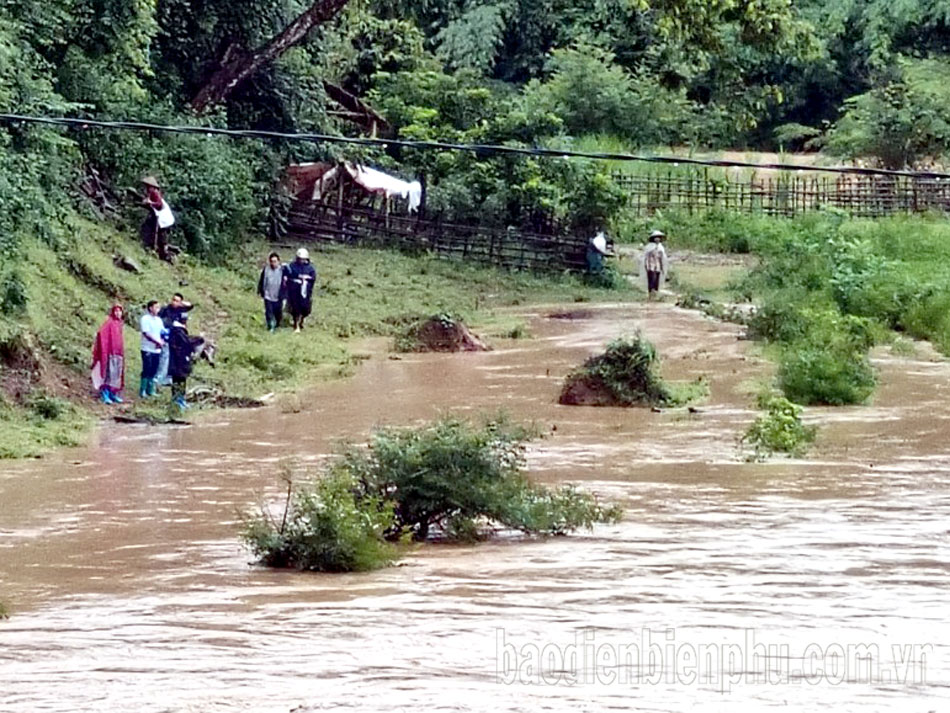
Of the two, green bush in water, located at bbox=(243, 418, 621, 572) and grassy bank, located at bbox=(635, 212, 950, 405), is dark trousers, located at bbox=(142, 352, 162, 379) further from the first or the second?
green bush in water, located at bbox=(243, 418, 621, 572)

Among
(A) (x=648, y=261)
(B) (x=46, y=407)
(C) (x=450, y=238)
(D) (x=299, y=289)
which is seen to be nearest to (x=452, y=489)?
(B) (x=46, y=407)

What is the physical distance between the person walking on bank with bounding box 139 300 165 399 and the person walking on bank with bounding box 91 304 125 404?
331 millimetres

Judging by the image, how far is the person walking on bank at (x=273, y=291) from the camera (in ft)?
90.4

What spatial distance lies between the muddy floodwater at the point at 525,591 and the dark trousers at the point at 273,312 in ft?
27.8

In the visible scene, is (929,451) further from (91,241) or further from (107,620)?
(91,241)

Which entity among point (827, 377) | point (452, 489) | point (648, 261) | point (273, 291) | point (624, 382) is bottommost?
point (452, 489)

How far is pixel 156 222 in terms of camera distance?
30.5 meters

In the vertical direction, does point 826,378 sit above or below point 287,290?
below

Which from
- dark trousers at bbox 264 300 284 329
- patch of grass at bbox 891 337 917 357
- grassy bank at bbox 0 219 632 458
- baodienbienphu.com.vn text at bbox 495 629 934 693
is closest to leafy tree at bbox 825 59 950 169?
grassy bank at bbox 0 219 632 458

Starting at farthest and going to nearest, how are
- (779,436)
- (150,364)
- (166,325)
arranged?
(166,325) → (150,364) → (779,436)

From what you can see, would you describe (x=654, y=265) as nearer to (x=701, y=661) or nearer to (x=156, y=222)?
(x=156, y=222)

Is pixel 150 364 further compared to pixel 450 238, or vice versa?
pixel 450 238

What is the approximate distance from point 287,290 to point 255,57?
7489 mm

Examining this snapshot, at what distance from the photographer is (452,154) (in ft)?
131
